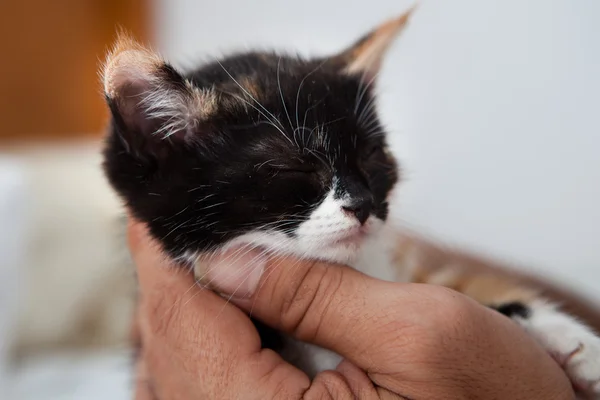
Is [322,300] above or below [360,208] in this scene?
below

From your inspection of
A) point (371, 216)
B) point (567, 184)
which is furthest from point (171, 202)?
point (567, 184)

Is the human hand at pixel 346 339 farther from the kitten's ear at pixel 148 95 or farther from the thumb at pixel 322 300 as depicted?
the kitten's ear at pixel 148 95

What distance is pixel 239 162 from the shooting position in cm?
89

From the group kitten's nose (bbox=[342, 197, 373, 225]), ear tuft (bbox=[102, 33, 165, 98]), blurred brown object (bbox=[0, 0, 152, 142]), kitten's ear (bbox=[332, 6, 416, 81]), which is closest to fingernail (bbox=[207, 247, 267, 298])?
kitten's nose (bbox=[342, 197, 373, 225])

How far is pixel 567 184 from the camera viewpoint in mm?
1636

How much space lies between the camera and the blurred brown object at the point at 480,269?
1.33 metres

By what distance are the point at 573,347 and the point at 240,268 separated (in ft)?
2.06

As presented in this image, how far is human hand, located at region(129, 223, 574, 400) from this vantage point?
83cm

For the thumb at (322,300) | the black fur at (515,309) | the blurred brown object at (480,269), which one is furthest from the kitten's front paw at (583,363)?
the thumb at (322,300)

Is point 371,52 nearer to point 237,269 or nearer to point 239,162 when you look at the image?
point 239,162

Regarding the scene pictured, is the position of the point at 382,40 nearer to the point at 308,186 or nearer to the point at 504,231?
the point at 308,186

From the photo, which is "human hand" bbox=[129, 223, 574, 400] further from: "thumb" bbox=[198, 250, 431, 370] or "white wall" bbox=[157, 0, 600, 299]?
"white wall" bbox=[157, 0, 600, 299]

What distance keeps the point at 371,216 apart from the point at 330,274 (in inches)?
4.8

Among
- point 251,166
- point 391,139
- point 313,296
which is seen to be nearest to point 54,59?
point 391,139
